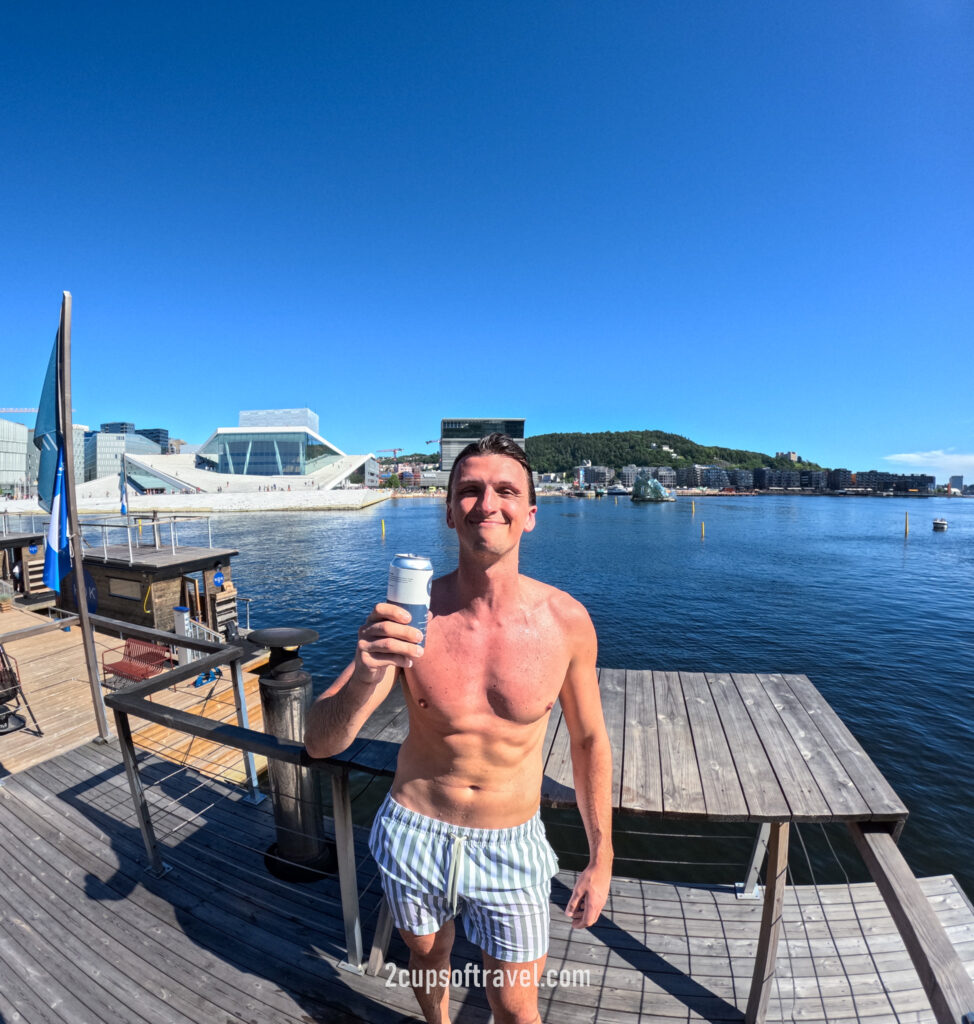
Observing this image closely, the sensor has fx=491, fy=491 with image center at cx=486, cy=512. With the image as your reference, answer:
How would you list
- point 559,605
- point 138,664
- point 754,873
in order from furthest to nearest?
point 138,664, point 754,873, point 559,605

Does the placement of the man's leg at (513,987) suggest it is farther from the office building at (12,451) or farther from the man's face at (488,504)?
the office building at (12,451)

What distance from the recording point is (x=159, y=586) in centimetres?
1180

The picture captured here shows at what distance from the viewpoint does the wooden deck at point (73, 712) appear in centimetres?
526

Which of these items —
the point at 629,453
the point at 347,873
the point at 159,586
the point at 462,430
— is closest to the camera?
the point at 347,873

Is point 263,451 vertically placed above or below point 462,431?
below

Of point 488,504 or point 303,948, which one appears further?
point 303,948

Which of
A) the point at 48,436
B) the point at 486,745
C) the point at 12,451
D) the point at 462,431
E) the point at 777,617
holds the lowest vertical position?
the point at 777,617

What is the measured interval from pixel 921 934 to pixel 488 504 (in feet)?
5.89

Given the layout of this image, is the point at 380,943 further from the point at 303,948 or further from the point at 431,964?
the point at 431,964

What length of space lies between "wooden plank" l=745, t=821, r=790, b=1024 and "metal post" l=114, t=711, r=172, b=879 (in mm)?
3289

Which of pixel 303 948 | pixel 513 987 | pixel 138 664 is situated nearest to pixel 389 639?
pixel 513 987

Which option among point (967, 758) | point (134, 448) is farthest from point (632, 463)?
point (967, 758)

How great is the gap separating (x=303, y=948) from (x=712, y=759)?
7.81 feet

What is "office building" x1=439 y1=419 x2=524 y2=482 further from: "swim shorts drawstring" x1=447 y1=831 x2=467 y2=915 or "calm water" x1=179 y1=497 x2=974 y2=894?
"swim shorts drawstring" x1=447 y1=831 x2=467 y2=915
